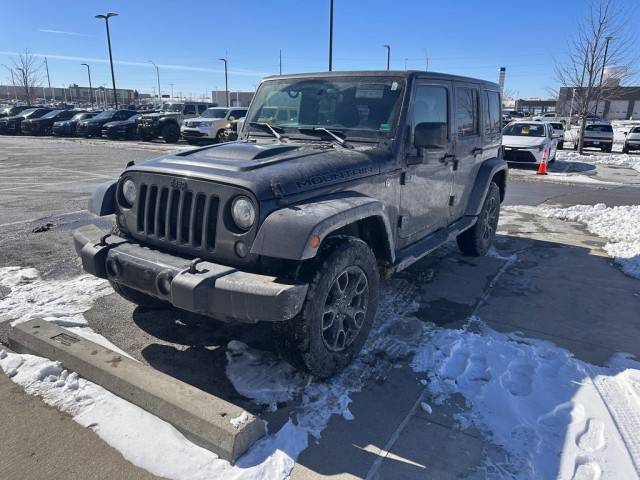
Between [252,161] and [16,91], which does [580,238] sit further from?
[16,91]

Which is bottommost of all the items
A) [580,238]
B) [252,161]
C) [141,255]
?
[580,238]

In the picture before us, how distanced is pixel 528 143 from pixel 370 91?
13.2 metres

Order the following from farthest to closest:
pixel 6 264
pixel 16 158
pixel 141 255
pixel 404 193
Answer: pixel 16 158 → pixel 6 264 → pixel 404 193 → pixel 141 255

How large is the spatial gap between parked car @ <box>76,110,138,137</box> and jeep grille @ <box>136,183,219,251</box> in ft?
86.0

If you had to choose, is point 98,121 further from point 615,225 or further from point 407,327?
point 407,327

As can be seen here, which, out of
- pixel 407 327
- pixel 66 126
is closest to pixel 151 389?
pixel 407 327

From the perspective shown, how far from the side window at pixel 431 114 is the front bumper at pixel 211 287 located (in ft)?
5.69

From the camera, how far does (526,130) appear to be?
54.2 ft

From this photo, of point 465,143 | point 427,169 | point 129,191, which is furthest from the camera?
point 465,143

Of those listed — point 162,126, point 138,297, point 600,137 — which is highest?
point 162,126

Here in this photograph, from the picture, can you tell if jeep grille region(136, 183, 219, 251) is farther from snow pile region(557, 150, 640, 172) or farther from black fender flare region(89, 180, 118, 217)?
snow pile region(557, 150, 640, 172)

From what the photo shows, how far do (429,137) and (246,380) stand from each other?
2.23m

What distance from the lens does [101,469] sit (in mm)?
2385

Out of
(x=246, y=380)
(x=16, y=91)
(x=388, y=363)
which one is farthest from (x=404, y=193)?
(x=16, y=91)
